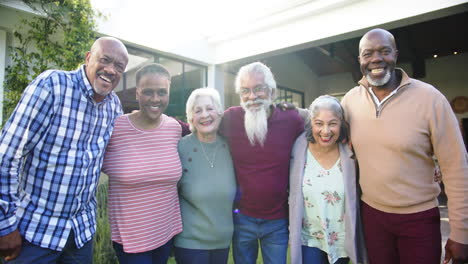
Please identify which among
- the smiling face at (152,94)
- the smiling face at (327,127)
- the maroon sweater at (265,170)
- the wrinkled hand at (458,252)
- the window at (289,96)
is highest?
the window at (289,96)

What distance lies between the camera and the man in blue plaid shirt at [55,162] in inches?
56.7

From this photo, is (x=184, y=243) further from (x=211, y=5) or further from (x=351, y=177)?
(x=211, y=5)

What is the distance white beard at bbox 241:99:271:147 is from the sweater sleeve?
1.14 m

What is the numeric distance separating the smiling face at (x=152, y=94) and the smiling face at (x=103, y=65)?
297 mm

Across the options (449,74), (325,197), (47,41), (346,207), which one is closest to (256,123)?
(325,197)

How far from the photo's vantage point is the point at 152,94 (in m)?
2.13

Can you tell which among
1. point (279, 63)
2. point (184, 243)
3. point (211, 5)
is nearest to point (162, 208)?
point (184, 243)

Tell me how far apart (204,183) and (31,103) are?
1190 millimetres

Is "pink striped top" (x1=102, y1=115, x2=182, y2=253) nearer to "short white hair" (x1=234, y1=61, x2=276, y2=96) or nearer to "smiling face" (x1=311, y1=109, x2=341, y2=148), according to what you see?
"short white hair" (x1=234, y1=61, x2=276, y2=96)

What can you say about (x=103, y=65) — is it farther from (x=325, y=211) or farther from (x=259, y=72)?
(x=325, y=211)

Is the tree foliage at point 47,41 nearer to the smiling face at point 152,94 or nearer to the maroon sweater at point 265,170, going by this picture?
the smiling face at point 152,94

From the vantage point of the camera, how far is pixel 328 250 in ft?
6.72

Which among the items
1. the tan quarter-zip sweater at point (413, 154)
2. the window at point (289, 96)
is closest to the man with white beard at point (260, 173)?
the tan quarter-zip sweater at point (413, 154)

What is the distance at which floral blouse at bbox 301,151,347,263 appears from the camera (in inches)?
82.0
